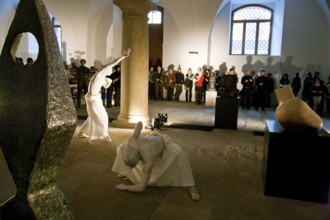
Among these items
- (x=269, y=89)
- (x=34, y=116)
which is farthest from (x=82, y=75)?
(x=34, y=116)

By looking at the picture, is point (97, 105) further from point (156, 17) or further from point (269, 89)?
point (156, 17)

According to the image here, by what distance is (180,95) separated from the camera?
53.9 feet

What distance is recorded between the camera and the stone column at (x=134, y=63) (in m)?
8.09

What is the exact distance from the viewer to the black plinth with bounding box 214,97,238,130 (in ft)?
28.4

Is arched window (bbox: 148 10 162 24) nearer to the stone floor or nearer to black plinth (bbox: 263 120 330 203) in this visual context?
the stone floor

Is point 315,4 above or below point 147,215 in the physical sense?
above

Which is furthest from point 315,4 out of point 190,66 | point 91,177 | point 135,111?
point 91,177

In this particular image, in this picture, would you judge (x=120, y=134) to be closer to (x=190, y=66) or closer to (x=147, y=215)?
(x=147, y=215)

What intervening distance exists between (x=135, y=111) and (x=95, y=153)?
2789 millimetres

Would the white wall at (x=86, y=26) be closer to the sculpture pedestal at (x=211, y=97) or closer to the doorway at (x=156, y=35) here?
the doorway at (x=156, y=35)

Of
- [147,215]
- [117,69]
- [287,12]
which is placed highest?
[287,12]

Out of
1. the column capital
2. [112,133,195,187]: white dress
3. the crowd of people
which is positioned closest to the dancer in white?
the column capital

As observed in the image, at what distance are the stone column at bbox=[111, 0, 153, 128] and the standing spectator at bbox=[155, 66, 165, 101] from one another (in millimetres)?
7343

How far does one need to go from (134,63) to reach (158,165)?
14.8 feet
